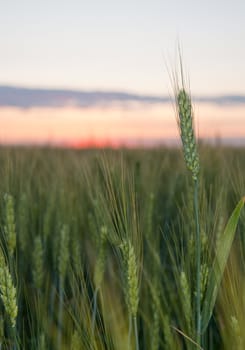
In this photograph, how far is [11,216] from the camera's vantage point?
177 cm

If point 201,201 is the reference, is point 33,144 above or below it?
above

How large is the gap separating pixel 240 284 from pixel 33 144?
11.7 metres

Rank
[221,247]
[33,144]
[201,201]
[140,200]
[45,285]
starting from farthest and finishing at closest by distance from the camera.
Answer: [33,144] → [140,200] → [45,285] → [201,201] → [221,247]

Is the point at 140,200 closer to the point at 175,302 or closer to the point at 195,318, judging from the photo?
the point at 175,302

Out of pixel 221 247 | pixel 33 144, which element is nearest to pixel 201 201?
pixel 221 247

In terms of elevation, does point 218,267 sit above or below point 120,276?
above

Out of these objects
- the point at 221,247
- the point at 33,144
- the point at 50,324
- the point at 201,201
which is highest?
the point at 33,144

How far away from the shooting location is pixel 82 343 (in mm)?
1457

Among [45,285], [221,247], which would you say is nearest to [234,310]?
[221,247]

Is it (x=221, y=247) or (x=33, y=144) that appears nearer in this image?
(x=221, y=247)

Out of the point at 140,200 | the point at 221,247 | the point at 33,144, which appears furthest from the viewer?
the point at 33,144

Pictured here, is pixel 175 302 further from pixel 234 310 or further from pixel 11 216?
pixel 11 216

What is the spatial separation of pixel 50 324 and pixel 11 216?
1.49 ft

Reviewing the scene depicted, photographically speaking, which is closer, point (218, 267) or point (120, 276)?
point (218, 267)
